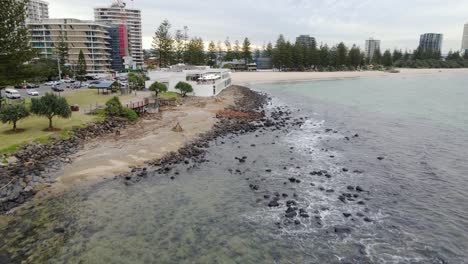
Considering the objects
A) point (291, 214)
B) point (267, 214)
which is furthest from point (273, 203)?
point (291, 214)

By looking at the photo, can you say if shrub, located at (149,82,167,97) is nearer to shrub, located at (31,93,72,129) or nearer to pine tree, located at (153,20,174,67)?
shrub, located at (31,93,72,129)

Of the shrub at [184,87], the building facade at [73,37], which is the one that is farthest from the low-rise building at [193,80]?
the building facade at [73,37]

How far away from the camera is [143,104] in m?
47.0

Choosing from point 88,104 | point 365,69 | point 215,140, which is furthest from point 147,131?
point 365,69

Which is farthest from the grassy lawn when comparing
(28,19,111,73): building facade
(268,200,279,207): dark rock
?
(28,19,111,73): building facade

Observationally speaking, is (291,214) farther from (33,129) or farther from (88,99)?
(88,99)

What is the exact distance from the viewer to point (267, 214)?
60.7 feet

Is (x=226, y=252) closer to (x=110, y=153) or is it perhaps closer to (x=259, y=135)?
(x=110, y=153)

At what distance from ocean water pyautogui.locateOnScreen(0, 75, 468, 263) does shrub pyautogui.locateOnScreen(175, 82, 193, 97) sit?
32.9 meters

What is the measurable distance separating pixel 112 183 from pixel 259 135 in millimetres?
19820

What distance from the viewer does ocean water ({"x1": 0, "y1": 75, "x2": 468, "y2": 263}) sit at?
580 inches

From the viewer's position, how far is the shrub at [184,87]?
62594mm

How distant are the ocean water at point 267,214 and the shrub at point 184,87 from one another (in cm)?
3288

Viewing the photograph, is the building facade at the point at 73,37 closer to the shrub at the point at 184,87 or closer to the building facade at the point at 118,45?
the building facade at the point at 118,45
